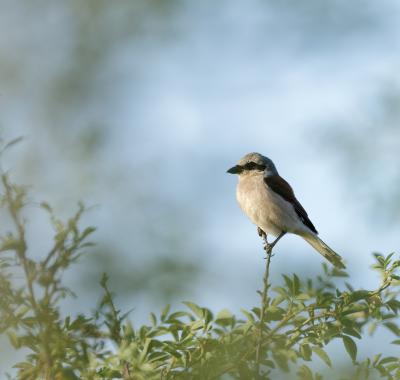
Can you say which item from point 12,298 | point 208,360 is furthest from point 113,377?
point 12,298

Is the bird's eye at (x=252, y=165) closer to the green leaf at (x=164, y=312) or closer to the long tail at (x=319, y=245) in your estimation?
the long tail at (x=319, y=245)

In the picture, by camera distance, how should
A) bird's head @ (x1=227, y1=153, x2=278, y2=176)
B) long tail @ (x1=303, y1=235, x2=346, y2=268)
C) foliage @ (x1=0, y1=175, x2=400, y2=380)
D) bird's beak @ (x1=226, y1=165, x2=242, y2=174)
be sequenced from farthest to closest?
bird's head @ (x1=227, y1=153, x2=278, y2=176)
bird's beak @ (x1=226, y1=165, x2=242, y2=174)
long tail @ (x1=303, y1=235, x2=346, y2=268)
foliage @ (x1=0, y1=175, x2=400, y2=380)

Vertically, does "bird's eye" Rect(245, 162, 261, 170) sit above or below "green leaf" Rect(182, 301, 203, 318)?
above

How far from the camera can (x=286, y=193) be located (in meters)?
6.77

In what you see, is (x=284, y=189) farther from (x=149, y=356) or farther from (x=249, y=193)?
(x=149, y=356)

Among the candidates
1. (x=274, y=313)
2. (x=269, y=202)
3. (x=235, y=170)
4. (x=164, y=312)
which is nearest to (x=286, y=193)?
(x=269, y=202)

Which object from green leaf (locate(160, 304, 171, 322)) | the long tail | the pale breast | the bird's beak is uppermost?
the bird's beak

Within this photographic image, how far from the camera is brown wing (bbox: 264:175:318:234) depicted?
669cm

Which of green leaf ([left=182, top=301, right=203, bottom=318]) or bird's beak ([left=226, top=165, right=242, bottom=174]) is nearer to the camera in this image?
green leaf ([left=182, top=301, right=203, bottom=318])

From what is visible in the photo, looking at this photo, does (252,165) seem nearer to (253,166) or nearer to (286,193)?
(253,166)

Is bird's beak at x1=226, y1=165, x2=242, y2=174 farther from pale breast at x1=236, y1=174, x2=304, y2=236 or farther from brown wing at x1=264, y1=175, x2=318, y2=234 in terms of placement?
brown wing at x1=264, y1=175, x2=318, y2=234

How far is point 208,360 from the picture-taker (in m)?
1.96

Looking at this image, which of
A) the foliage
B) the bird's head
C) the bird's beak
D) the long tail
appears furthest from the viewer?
the bird's head

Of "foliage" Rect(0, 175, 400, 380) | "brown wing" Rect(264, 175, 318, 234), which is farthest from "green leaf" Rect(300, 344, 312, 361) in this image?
"brown wing" Rect(264, 175, 318, 234)
